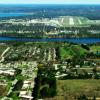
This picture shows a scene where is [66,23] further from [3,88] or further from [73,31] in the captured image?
[3,88]

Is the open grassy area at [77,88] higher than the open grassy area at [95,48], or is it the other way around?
the open grassy area at [77,88]

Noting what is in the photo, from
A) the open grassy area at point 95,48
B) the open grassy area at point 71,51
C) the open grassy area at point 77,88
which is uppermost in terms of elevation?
the open grassy area at point 77,88

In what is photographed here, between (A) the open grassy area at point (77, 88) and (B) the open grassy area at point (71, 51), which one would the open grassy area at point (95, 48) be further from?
(A) the open grassy area at point (77, 88)

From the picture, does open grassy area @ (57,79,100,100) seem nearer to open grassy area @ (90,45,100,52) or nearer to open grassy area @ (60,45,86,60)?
open grassy area @ (60,45,86,60)

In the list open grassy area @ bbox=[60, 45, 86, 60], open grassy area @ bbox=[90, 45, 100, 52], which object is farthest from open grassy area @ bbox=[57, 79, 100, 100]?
open grassy area @ bbox=[90, 45, 100, 52]

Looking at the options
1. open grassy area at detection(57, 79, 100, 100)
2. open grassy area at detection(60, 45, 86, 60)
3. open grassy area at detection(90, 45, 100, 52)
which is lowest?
open grassy area at detection(90, 45, 100, 52)

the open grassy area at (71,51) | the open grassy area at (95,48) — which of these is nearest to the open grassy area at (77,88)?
the open grassy area at (71,51)

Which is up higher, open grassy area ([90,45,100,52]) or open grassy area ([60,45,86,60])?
open grassy area ([60,45,86,60])

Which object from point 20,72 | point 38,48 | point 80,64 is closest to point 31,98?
point 20,72
